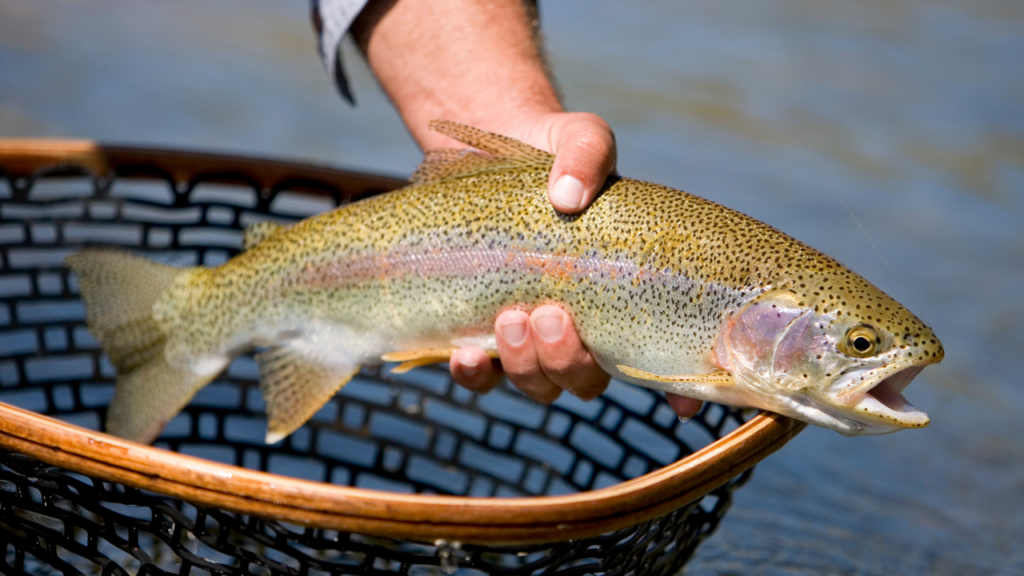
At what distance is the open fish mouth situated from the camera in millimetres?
1431

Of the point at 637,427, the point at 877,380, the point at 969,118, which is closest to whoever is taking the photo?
the point at 877,380

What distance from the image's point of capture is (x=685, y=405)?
5.88ft

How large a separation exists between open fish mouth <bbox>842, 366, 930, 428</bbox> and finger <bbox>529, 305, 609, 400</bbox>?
0.51 metres

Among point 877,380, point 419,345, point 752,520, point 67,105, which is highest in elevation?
point 877,380

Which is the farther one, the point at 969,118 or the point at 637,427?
the point at 969,118

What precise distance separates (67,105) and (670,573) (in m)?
4.31

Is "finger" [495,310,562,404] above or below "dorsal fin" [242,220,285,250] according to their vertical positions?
above

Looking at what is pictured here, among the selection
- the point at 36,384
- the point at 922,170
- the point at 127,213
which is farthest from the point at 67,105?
the point at 922,170

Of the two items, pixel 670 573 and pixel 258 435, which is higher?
pixel 670 573

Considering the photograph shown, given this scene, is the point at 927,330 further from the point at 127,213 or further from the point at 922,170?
the point at 922,170

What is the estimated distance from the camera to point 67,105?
16.0 feet

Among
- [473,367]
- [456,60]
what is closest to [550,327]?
[473,367]

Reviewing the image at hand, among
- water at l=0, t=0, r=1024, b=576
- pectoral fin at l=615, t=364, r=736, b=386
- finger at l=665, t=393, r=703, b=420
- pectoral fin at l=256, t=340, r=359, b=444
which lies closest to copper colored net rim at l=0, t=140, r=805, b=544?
pectoral fin at l=615, t=364, r=736, b=386

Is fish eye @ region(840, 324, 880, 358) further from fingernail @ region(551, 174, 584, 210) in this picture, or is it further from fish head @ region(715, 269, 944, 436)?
fingernail @ region(551, 174, 584, 210)
